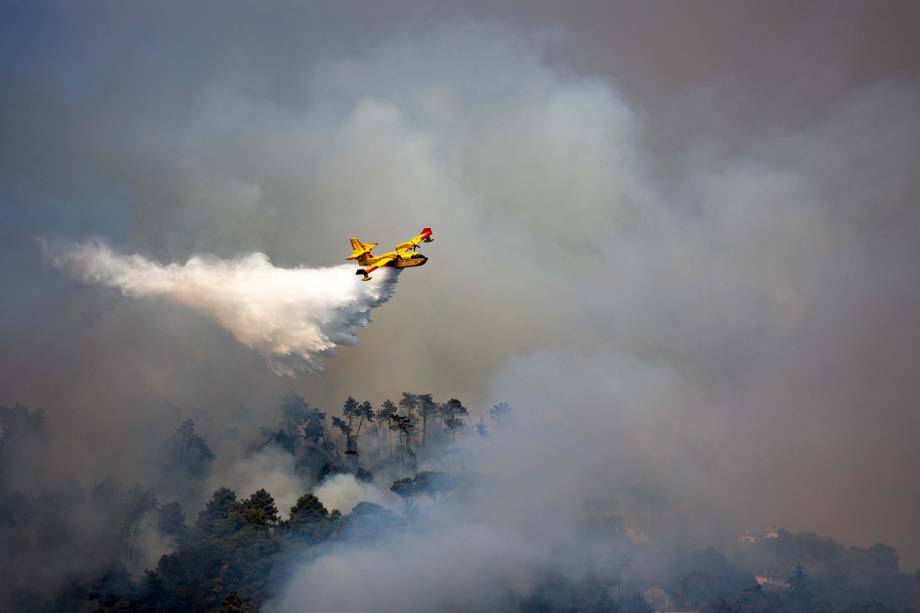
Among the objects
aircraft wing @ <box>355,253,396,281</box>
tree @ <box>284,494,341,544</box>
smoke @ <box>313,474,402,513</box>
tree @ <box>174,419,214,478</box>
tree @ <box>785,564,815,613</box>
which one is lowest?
tree @ <box>785,564,815,613</box>

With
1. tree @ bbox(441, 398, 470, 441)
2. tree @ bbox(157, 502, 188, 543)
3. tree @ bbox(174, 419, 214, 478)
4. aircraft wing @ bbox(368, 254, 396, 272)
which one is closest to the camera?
aircraft wing @ bbox(368, 254, 396, 272)

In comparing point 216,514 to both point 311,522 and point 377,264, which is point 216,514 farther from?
point 377,264

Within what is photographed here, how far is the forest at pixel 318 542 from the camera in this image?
108 meters

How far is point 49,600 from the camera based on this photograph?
10850 centimetres

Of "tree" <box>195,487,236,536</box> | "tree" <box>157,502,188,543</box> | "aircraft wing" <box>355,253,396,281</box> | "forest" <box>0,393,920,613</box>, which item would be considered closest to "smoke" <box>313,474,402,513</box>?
"forest" <box>0,393,920,613</box>

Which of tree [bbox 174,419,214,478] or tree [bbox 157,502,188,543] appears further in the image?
tree [bbox 174,419,214,478]

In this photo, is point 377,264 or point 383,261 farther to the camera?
point 377,264

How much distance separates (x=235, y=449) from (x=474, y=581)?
55256 millimetres

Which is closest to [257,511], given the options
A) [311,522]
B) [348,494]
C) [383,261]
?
[311,522]

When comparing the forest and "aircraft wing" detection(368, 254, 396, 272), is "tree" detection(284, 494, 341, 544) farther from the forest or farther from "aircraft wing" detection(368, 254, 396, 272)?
"aircraft wing" detection(368, 254, 396, 272)

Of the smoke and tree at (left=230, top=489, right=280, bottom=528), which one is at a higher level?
the smoke

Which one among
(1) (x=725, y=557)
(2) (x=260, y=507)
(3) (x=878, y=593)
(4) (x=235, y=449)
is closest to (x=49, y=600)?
(2) (x=260, y=507)

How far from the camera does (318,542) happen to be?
383ft

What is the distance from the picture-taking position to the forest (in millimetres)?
108375
